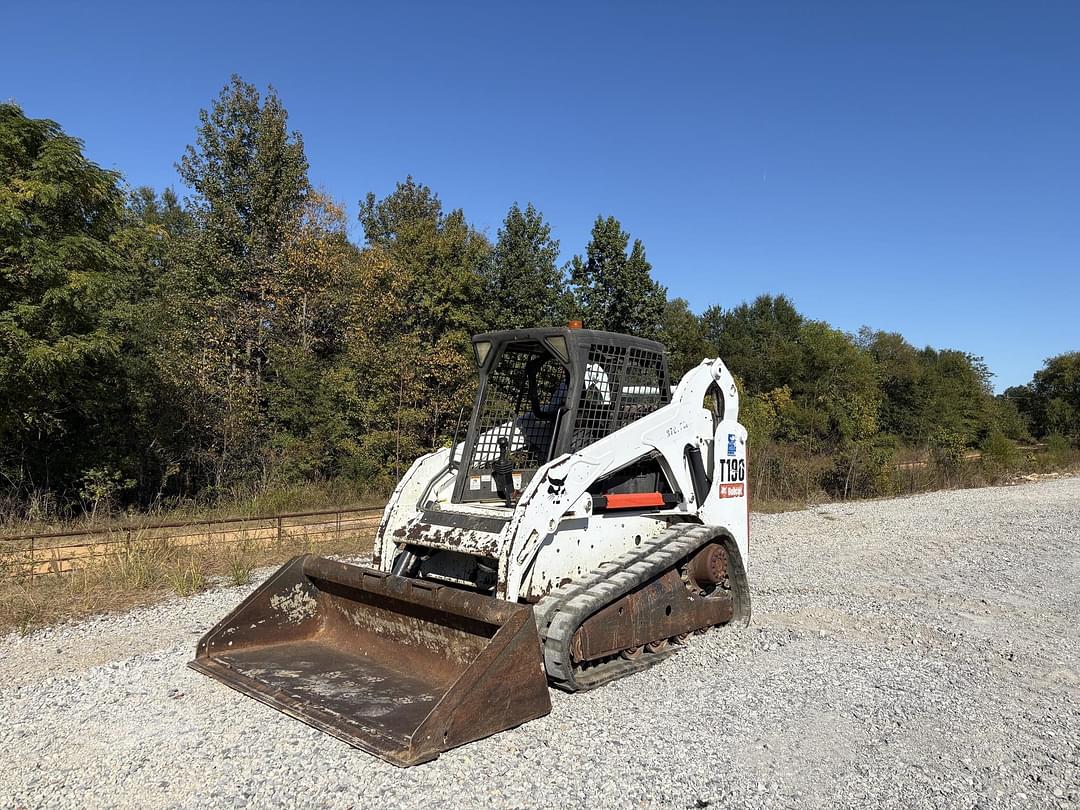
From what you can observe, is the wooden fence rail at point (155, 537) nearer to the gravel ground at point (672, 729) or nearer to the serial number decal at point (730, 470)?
the gravel ground at point (672, 729)

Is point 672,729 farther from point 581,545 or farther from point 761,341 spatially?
point 761,341

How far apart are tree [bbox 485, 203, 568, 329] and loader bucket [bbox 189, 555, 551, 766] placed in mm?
16120

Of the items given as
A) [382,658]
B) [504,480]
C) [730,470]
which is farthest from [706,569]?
[382,658]

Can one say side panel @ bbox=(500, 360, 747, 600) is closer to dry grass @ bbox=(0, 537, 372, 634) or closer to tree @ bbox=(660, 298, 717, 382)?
dry grass @ bbox=(0, 537, 372, 634)

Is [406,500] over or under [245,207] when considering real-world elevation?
under

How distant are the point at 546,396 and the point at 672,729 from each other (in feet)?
10.8

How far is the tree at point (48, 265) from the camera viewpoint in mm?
11273

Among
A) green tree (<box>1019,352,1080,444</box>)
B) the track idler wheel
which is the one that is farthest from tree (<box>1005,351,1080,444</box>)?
the track idler wheel

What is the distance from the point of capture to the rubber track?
4.48m

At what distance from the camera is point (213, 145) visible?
22.4m

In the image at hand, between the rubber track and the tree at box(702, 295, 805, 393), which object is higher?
the tree at box(702, 295, 805, 393)

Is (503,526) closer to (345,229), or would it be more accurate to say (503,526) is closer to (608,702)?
(608,702)

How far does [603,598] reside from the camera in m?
4.75

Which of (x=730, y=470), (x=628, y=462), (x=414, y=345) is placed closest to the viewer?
(x=628, y=462)
